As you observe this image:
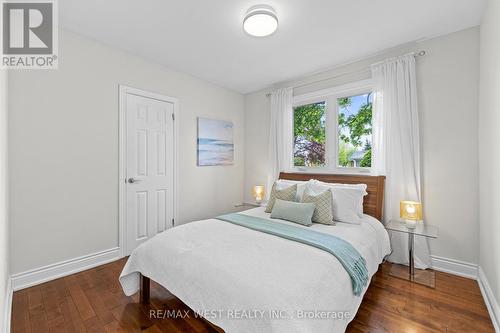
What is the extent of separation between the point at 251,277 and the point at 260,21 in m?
2.20

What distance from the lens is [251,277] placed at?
136cm

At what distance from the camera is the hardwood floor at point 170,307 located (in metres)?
1.71

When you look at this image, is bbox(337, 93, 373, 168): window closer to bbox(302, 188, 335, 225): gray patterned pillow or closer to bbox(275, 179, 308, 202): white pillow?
bbox(275, 179, 308, 202): white pillow

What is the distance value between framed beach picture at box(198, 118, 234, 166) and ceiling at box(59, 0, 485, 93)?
3.51 ft

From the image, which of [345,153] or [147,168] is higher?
[345,153]

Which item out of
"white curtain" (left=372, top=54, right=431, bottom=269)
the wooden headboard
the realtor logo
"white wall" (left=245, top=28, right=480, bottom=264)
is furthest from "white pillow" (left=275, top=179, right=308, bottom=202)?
the realtor logo

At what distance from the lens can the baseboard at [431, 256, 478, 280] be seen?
2.41m

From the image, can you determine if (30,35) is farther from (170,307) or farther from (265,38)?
(170,307)

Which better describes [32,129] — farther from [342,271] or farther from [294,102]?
A: [294,102]

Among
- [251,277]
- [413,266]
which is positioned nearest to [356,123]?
[413,266]

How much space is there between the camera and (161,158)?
3363mm

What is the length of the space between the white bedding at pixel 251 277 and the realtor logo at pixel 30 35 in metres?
2.22

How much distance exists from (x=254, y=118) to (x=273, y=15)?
7.89 feet

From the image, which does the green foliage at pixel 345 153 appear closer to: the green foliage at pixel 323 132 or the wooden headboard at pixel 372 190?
the green foliage at pixel 323 132
